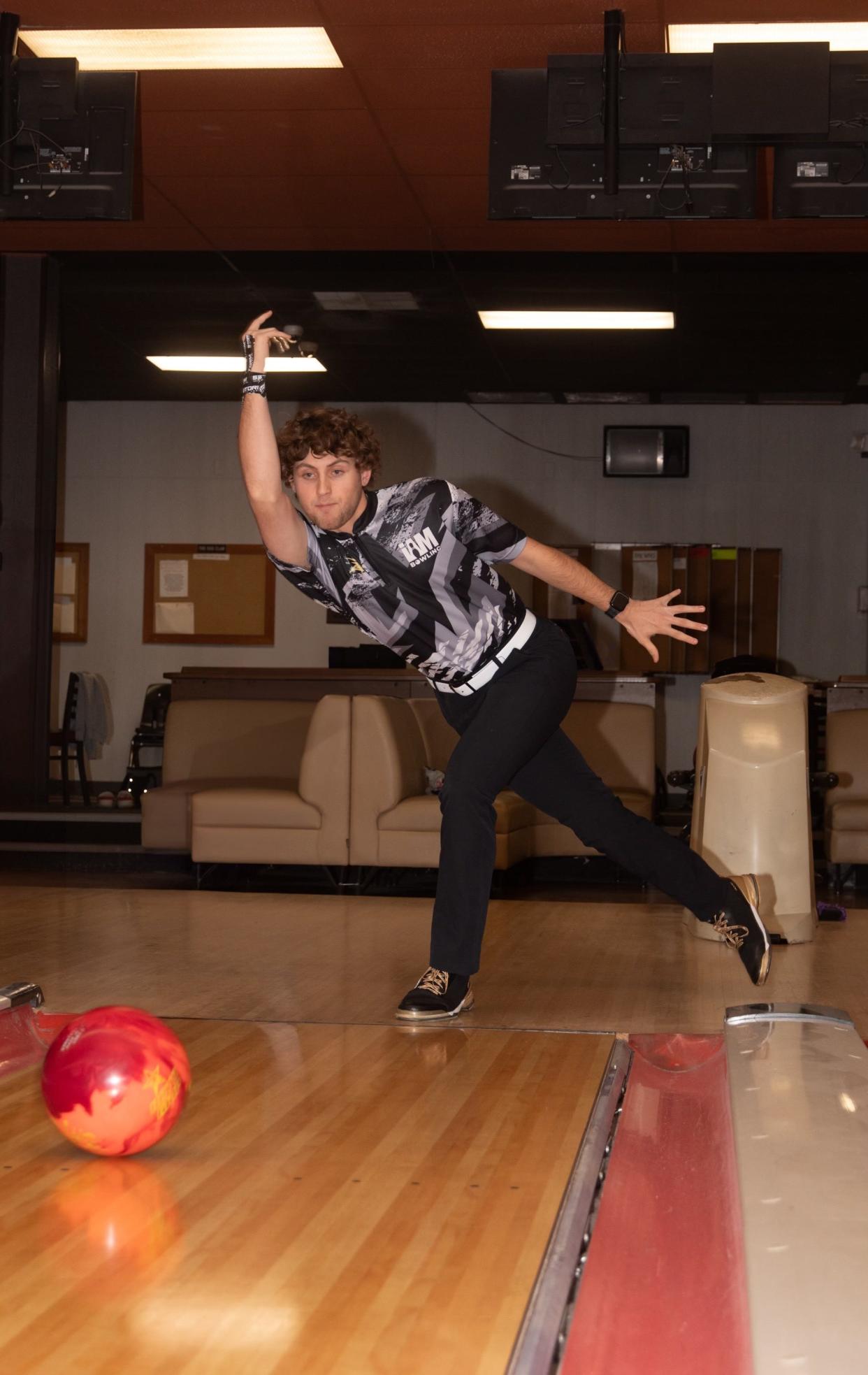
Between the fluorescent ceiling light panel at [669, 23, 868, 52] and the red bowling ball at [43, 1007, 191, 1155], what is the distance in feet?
15.8

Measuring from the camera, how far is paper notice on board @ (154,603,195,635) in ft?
39.6

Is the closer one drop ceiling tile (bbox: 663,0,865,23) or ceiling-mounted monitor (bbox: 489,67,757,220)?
Result: drop ceiling tile (bbox: 663,0,865,23)

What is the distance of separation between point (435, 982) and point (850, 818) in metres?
4.24

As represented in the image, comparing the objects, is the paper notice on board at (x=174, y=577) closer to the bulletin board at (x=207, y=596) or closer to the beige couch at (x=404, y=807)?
the bulletin board at (x=207, y=596)

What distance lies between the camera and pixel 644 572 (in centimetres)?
1155

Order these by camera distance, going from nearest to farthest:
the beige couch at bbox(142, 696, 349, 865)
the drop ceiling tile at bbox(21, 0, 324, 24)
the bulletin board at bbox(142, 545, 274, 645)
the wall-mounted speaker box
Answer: the drop ceiling tile at bbox(21, 0, 324, 24)
the beige couch at bbox(142, 696, 349, 865)
the wall-mounted speaker box
the bulletin board at bbox(142, 545, 274, 645)

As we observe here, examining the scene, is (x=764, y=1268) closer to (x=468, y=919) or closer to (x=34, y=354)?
(x=468, y=919)

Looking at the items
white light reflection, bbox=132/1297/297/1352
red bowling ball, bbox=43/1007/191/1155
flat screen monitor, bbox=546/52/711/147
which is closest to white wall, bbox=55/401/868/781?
flat screen monitor, bbox=546/52/711/147

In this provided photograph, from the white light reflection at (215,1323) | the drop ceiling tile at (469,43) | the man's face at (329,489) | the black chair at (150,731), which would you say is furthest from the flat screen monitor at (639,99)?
the black chair at (150,731)

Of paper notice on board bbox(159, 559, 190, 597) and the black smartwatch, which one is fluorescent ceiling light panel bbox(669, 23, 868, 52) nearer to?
the black smartwatch

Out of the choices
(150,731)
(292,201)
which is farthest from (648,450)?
(292,201)

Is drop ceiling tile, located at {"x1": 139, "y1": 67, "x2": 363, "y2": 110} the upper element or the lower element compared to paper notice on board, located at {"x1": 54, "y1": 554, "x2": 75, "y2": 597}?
upper

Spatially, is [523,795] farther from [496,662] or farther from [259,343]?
[259,343]

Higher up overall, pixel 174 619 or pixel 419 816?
pixel 174 619
